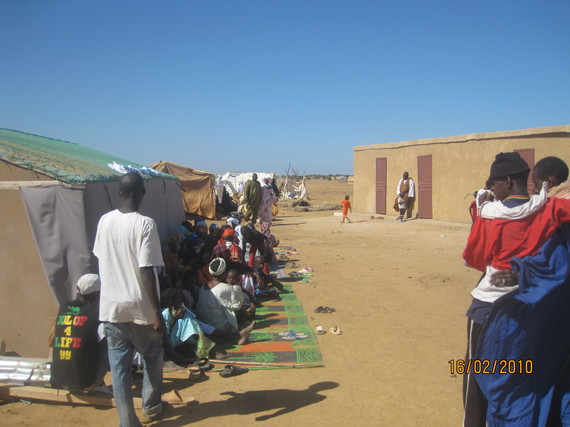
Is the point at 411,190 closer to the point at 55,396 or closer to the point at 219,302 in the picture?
the point at 219,302

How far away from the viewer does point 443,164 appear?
15359 mm

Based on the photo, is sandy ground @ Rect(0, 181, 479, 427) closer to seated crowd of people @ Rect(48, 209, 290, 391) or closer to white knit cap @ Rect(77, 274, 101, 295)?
seated crowd of people @ Rect(48, 209, 290, 391)

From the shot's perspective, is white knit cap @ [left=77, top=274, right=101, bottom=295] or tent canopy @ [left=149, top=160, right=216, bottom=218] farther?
tent canopy @ [left=149, top=160, right=216, bottom=218]

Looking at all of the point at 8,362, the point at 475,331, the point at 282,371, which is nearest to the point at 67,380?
the point at 8,362

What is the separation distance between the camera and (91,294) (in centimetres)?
359

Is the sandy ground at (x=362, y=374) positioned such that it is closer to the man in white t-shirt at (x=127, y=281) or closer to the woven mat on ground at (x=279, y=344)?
the woven mat on ground at (x=279, y=344)

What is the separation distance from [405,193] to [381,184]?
1.68 m

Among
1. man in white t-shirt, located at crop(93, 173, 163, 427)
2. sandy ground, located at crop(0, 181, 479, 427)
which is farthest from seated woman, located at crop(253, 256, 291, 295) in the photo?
man in white t-shirt, located at crop(93, 173, 163, 427)

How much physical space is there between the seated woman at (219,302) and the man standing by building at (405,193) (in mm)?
11956

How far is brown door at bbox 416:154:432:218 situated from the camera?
52.0ft

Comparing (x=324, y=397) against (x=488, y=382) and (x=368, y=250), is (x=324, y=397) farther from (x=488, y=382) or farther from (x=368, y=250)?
(x=368, y=250)

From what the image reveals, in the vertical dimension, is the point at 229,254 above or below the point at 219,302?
above

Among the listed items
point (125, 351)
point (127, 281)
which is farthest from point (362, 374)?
point (127, 281)
